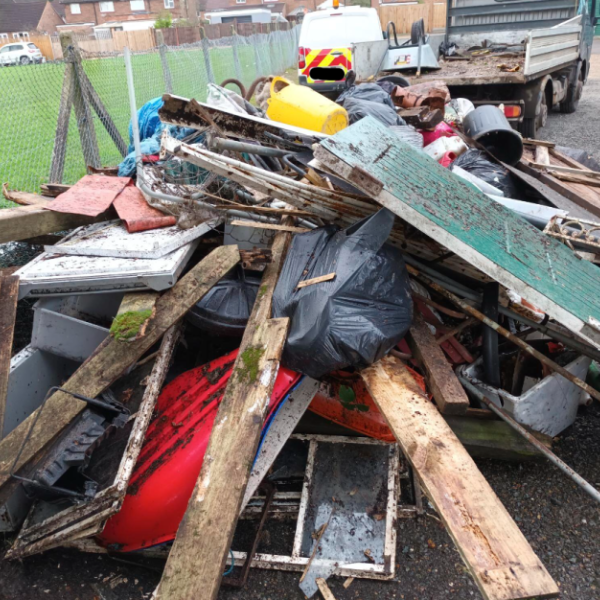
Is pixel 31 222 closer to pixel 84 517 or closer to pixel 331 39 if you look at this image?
pixel 84 517

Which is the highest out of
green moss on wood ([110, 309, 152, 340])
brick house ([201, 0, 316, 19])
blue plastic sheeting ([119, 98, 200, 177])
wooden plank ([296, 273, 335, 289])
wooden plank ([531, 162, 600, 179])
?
brick house ([201, 0, 316, 19])

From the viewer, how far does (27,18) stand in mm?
39531

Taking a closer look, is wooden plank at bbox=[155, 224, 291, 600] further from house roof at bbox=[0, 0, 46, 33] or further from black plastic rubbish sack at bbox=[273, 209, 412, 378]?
house roof at bbox=[0, 0, 46, 33]

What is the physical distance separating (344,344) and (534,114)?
5.80m

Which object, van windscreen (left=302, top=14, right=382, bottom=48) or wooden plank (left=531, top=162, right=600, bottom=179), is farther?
van windscreen (left=302, top=14, right=382, bottom=48)

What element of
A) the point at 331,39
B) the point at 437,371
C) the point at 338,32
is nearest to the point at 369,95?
the point at 437,371

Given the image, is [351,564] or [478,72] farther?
[478,72]

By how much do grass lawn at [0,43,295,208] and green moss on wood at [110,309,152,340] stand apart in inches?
115

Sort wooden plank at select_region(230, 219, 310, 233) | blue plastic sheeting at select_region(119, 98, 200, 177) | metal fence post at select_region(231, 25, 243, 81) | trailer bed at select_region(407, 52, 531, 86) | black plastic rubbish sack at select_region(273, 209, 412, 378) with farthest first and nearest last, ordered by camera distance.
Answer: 1. metal fence post at select_region(231, 25, 243, 81)
2. trailer bed at select_region(407, 52, 531, 86)
3. blue plastic sheeting at select_region(119, 98, 200, 177)
4. wooden plank at select_region(230, 219, 310, 233)
5. black plastic rubbish sack at select_region(273, 209, 412, 378)

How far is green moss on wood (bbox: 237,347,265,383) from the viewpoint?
1862mm

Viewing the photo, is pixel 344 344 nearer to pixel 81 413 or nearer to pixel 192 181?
pixel 81 413

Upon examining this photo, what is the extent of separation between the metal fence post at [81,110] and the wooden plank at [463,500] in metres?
3.38

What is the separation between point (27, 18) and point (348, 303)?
48.5 meters

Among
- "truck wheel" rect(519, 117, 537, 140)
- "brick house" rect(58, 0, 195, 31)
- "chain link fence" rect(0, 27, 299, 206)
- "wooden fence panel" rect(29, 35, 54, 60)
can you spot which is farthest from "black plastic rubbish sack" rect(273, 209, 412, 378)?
"brick house" rect(58, 0, 195, 31)
